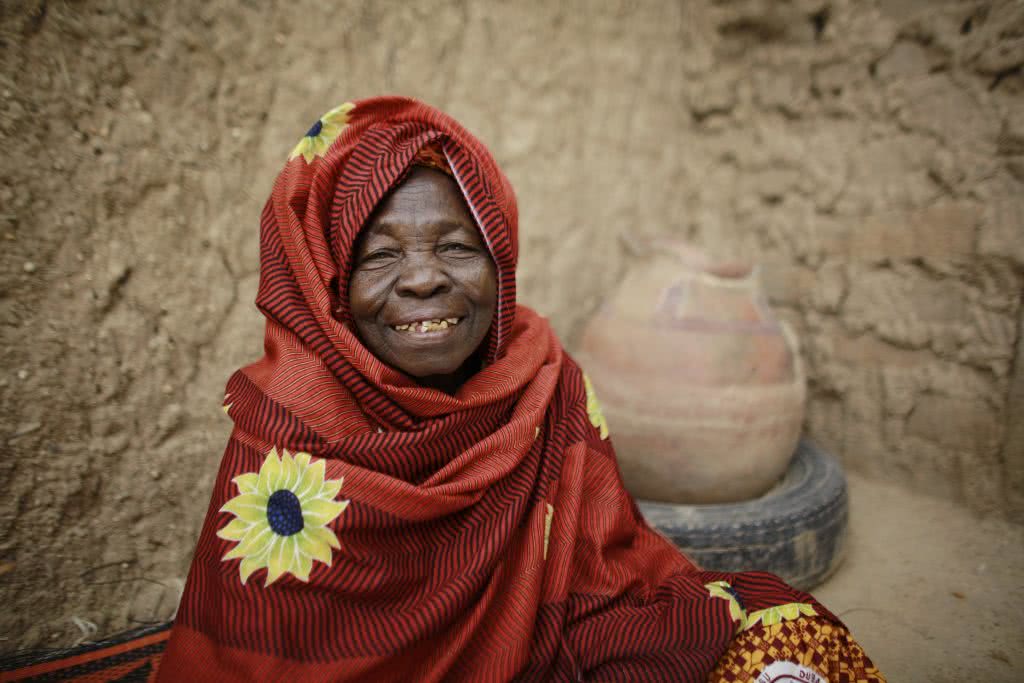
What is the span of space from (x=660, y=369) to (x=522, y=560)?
1132 millimetres

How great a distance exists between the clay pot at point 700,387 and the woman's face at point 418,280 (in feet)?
3.56

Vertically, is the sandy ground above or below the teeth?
below

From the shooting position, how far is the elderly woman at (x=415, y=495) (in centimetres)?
108

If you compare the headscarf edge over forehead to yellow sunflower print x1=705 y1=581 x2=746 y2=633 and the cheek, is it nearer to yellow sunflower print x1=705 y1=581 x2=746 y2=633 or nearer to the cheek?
the cheek

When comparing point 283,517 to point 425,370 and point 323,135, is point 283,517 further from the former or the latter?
point 323,135

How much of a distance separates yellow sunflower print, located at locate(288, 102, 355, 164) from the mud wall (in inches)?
32.4

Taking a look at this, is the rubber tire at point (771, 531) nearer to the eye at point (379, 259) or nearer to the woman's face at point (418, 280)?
the woman's face at point (418, 280)

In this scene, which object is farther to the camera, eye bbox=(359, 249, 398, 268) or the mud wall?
the mud wall

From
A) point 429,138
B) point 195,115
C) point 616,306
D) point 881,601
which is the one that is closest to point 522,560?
point 429,138

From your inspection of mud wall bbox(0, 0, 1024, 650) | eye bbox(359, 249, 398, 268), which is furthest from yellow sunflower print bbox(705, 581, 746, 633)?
mud wall bbox(0, 0, 1024, 650)

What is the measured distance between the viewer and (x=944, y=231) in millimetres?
2506

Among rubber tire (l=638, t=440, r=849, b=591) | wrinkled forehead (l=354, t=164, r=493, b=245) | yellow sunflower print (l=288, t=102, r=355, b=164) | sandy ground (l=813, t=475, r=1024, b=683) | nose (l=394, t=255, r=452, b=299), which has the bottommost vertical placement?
sandy ground (l=813, t=475, r=1024, b=683)

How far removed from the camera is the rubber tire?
1988 mm

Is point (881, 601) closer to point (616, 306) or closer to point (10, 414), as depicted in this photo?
point (616, 306)
